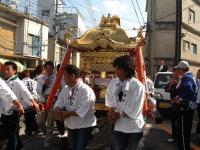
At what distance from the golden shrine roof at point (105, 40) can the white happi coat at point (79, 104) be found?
4.15m

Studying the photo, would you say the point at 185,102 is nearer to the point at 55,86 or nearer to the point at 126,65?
the point at 126,65

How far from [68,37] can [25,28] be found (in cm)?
2622

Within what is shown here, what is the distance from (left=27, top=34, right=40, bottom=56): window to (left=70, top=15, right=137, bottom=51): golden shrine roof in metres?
27.2

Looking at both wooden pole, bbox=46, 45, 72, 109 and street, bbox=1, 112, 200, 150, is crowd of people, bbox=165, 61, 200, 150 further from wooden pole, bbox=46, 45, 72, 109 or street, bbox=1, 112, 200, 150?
wooden pole, bbox=46, 45, 72, 109

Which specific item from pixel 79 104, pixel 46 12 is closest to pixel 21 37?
pixel 46 12

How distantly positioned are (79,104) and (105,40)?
14.5 feet

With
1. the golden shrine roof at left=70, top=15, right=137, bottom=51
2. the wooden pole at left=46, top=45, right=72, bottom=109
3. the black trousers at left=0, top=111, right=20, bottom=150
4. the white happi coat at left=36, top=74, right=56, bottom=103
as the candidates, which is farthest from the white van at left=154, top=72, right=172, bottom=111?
the black trousers at left=0, top=111, right=20, bottom=150

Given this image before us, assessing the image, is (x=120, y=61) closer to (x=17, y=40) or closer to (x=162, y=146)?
(x=162, y=146)

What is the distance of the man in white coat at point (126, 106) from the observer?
5.00m

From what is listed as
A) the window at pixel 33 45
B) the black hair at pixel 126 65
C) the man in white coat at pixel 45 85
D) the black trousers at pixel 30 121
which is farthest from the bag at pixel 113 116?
the window at pixel 33 45

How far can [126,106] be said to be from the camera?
16.4 ft

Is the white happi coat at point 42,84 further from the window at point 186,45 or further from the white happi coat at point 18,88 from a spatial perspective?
the window at point 186,45

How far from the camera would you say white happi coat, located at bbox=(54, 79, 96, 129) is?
5.57 metres

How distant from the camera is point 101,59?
11.5 m
